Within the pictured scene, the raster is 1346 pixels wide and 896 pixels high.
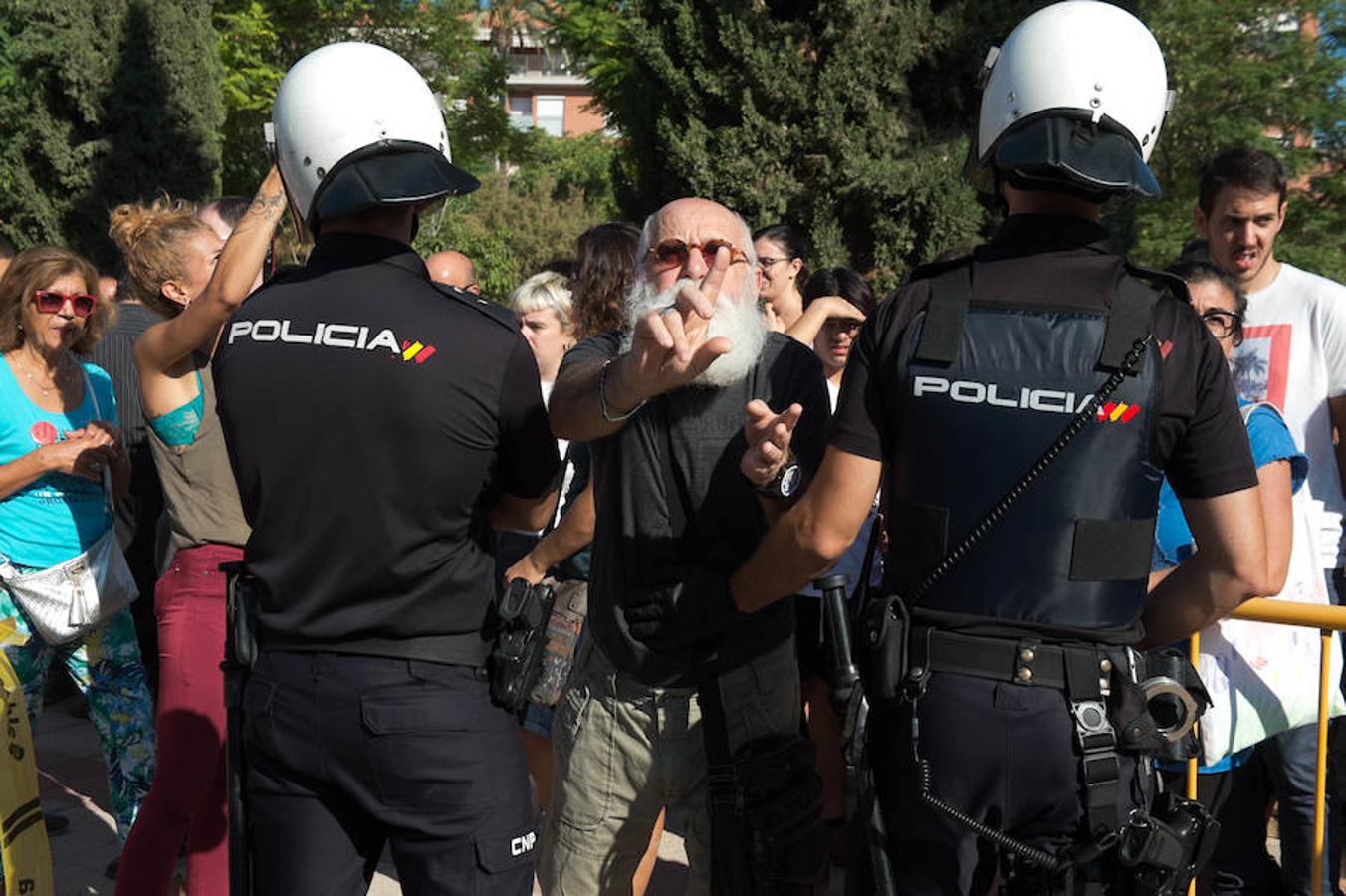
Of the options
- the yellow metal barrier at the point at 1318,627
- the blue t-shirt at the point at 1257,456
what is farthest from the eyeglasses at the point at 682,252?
the yellow metal barrier at the point at 1318,627

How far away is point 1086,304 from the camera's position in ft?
7.75

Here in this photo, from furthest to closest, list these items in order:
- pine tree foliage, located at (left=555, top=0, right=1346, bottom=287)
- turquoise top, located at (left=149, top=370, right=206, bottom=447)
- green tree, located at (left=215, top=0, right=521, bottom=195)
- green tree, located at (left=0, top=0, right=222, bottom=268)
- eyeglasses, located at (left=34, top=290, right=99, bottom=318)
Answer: green tree, located at (left=215, top=0, right=521, bottom=195)
green tree, located at (left=0, top=0, right=222, bottom=268)
pine tree foliage, located at (left=555, top=0, right=1346, bottom=287)
eyeglasses, located at (left=34, top=290, right=99, bottom=318)
turquoise top, located at (left=149, top=370, right=206, bottom=447)

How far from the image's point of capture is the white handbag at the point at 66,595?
159 inches

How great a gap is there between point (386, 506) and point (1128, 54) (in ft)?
5.42

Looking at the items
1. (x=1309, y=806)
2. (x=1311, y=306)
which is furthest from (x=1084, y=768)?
(x=1311, y=306)

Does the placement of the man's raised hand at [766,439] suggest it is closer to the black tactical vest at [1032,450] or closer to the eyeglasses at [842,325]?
the black tactical vest at [1032,450]

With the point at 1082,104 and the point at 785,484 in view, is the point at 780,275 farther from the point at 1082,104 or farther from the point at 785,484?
the point at 1082,104

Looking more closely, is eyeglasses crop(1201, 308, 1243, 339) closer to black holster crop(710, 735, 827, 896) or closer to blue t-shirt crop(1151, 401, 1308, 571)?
blue t-shirt crop(1151, 401, 1308, 571)

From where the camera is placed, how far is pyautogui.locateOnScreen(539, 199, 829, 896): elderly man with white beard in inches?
114

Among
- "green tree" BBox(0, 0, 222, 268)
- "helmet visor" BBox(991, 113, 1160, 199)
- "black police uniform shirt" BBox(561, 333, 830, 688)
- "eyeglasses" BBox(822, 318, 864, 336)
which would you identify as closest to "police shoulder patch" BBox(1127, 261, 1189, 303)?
"helmet visor" BBox(991, 113, 1160, 199)

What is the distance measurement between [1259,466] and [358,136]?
2348mm

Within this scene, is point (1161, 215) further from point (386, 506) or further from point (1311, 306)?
point (386, 506)

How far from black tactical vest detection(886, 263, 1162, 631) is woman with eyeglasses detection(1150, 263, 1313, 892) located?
1179 millimetres

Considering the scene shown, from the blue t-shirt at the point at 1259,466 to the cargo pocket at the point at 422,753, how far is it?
1896mm
